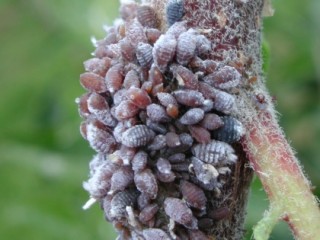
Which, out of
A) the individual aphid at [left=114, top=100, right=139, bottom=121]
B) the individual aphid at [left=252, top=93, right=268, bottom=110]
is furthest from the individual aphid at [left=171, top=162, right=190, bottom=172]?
the individual aphid at [left=252, top=93, right=268, bottom=110]

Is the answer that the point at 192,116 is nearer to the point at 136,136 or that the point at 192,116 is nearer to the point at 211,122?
the point at 211,122

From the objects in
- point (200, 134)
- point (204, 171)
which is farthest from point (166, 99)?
point (204, 171)

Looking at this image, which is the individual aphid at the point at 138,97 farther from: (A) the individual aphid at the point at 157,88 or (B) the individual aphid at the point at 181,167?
(B) the individual aphid at the point at 181,167

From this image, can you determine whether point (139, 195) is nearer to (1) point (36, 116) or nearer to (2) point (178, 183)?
(2) point (178, 183)

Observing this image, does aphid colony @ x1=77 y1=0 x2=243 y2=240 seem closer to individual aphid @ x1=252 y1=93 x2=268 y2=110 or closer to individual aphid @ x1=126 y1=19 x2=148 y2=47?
individual aphid @ x1=126 y1=19 x2=148 y2=47

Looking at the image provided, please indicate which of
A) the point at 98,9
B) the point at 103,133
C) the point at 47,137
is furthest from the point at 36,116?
the point at 103,133

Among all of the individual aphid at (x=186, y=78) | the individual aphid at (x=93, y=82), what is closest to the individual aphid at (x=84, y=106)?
the individual aphid at (x=93, y=82)
